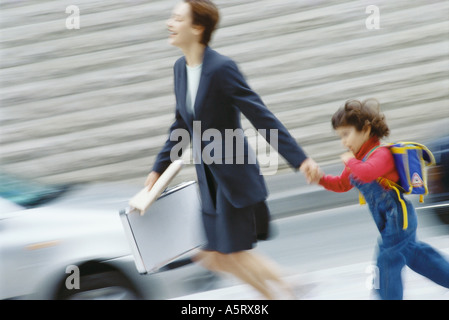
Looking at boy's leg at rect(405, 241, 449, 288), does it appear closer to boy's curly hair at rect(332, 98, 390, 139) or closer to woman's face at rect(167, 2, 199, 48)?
boy's curly hair at rect(332, 98, 390, 139)

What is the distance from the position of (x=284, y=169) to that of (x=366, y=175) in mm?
3376

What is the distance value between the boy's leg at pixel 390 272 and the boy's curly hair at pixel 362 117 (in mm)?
573

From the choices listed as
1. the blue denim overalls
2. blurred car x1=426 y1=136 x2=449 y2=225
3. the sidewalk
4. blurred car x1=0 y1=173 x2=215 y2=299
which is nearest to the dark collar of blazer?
the blue denim overalls

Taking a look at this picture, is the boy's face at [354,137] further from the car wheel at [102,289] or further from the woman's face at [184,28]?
the car wheel at [102,289]

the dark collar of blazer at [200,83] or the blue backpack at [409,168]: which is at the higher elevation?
the dark collar of blazer at [200,83]

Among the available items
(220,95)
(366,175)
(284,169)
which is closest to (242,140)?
(220,95)

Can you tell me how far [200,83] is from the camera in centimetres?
333

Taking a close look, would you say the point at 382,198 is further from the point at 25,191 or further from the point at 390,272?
the point at 25,191

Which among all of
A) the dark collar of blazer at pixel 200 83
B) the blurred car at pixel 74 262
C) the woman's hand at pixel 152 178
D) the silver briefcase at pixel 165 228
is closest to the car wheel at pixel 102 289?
the blurred car at pixel 74 262

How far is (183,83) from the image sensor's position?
3414 millimetres

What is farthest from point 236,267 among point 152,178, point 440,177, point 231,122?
point 440,177

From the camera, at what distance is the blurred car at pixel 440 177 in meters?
4.68

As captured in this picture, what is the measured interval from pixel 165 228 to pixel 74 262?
69 centimetres
